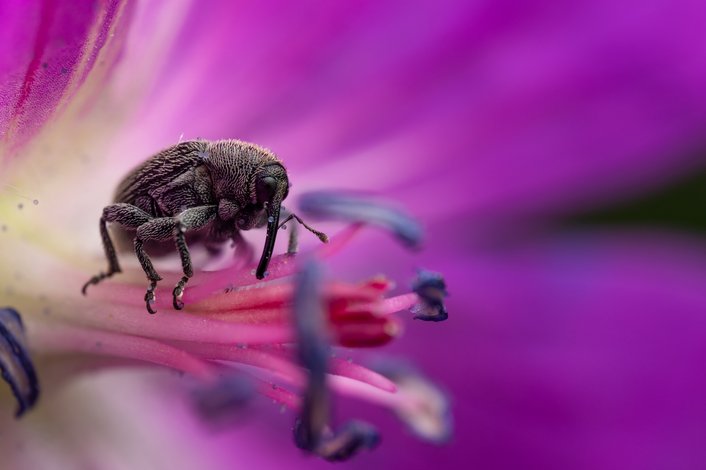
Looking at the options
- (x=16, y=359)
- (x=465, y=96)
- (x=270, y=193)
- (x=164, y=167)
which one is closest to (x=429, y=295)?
(x=270, y=193)

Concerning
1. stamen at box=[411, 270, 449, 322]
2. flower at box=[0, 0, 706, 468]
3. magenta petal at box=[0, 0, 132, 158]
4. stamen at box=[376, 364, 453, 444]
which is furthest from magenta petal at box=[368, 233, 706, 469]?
magenta petal at box=[0, 0, 132, 158]

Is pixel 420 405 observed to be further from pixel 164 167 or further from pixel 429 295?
pixel 164 167

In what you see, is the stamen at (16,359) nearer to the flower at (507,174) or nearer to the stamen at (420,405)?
the flower at (507,174)

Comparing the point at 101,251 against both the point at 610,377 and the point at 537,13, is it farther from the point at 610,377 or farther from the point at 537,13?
the point at 610,377

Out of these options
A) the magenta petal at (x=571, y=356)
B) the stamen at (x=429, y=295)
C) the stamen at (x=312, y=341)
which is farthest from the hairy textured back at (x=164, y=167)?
the magenta petal at (x=571, y=356)

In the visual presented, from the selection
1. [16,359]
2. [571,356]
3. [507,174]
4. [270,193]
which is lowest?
[16,359]

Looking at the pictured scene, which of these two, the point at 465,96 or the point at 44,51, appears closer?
the point at 44,51

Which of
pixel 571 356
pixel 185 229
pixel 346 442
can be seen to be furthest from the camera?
pixel 571 356
